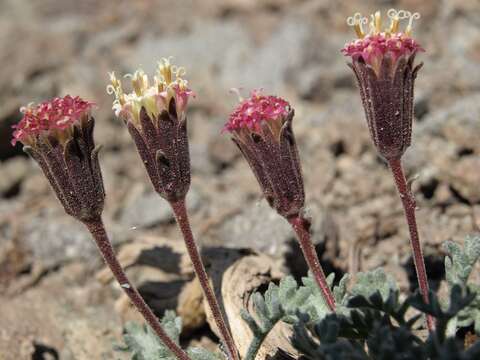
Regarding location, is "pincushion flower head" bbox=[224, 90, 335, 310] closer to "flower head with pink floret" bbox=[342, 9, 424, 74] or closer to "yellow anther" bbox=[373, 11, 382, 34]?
"flower head with pink floret" bbox=[342, 9, 424, 74]

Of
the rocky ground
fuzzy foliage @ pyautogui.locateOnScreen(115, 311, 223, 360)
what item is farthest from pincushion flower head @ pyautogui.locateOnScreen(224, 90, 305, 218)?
fuzzy foliage @ pyautogui.locateOnScreen(115, 311, 223, 360)

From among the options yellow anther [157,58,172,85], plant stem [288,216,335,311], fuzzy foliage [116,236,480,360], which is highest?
yellow anther [157,58,172,85]

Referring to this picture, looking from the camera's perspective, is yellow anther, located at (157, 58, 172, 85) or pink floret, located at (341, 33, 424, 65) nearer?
pink floret, located at (341, 33, 424, 65)

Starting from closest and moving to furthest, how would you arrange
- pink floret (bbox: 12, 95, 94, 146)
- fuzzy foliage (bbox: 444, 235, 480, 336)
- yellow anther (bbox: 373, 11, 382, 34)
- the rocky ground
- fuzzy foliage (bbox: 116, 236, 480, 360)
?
1. fuzzy foliage (bbox: 116, 236, 480, 360)
2. fuzzy foliage (bbox: 444, 235, 480, 336)
3. pink floret (bbox: 12, 95, 94, 146)
4. yellow anther (bbox: 373, 11, 382, 34)
5. the rocky ground

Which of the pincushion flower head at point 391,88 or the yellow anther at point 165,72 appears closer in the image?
the pincushion flower head at point 391,88

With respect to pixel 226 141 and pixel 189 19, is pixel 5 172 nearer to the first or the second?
pixel 226 141

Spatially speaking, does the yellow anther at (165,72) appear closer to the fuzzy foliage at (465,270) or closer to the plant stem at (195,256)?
the plant stem at (195,256)

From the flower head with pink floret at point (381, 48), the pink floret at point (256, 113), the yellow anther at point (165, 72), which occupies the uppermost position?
the yellow anther at point (165, 72)

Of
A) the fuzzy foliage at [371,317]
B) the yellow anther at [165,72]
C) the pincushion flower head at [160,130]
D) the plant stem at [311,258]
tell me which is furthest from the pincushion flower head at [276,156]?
the yellow anther at [165,72]
